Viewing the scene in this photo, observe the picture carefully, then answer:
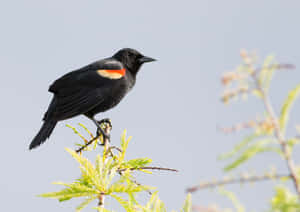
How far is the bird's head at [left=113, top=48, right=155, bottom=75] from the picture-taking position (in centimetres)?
464

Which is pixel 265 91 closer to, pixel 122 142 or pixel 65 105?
pixel 122 142

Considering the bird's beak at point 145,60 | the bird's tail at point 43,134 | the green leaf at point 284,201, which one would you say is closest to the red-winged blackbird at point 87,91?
the bird's tail at point 43,134

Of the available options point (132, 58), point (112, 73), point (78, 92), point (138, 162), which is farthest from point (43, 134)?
point (132, 58)

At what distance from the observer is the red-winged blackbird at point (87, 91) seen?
331 cm

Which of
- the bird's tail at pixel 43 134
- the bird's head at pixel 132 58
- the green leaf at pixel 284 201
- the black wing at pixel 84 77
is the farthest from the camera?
the bird's head at pixel 132 58

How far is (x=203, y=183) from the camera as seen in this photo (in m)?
2.49

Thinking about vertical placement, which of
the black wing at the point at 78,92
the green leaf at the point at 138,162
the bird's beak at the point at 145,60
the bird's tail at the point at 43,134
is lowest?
the green leaf at the point at 138,162

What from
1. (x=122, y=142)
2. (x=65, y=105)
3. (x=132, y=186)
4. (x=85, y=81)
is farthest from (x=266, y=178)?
(x=85, y=81)

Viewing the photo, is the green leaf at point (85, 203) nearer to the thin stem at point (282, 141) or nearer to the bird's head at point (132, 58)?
the thin stem at point (282, 141)

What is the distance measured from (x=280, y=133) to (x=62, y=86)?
2086mm

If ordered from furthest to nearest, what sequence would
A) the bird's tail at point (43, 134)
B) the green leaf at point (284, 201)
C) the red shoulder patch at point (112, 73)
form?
the red shoulder patch at point (112, 73)
the bird's tail at point (43, 134)
the green leaf at point (284, 201)

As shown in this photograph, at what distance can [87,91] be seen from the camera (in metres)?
3.78

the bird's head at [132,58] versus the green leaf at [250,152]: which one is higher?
the bird's head at [132,58]

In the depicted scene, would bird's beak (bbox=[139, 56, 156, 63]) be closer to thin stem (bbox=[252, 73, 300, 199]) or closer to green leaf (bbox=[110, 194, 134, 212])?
thin stem (bbox=[252, 73, 300, 199])
